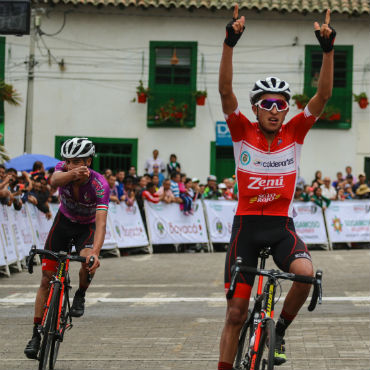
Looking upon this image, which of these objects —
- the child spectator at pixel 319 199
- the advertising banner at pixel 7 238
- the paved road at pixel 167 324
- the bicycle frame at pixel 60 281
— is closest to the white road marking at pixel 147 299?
the paved road at pixel 167 324

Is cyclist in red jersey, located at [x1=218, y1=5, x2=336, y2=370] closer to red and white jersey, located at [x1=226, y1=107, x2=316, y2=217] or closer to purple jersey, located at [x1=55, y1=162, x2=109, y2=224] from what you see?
red and white jersey, located at [x1=226, y1=107, x2=316, y2=217]

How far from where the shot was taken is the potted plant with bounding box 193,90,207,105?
30525mm

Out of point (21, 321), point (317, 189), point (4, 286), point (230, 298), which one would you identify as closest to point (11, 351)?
point (21, 321)

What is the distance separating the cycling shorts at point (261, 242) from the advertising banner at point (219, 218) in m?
16.9

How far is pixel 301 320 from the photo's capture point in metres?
10.9

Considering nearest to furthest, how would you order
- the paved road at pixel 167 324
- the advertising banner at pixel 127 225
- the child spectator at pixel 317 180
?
the paved road at pixel 167 324 → the advertising banner at pixel 127 225 → the child spectator at pixel 317 180

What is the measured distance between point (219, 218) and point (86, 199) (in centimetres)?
1555

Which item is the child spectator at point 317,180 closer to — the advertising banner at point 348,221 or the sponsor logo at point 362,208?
the advertising banner at point 348,221

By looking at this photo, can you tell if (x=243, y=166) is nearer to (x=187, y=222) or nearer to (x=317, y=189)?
(x=187, y=222)

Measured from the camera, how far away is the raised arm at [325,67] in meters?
6.34

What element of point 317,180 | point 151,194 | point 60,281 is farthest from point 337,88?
point 60,281

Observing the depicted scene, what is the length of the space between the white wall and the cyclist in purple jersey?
2237cm

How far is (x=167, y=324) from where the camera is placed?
10.5 meters

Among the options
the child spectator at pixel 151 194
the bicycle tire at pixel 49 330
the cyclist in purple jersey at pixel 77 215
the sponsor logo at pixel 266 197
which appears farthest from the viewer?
the child spectator at pixel 151 194
